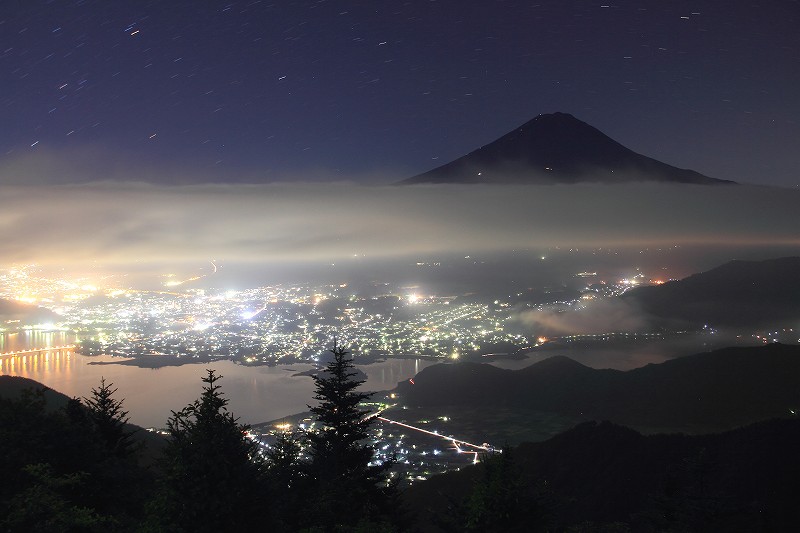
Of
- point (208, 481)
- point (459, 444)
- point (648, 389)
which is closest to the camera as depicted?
point (208, 481)

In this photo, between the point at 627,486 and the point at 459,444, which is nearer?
the point at 627,486

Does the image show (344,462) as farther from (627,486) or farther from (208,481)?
(627,486)

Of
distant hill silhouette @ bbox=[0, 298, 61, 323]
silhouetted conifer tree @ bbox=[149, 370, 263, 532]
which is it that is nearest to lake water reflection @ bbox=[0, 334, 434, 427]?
distant hill silhouette @ bbox=[0, 298, 61, 323]

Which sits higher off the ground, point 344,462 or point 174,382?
point 344,462

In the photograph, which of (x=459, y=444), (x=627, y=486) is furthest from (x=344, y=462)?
(x=459, y=444)

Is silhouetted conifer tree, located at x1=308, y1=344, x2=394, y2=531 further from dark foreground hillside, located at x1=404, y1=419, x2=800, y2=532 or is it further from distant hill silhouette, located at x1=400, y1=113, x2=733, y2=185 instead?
distant hill silhouette, located at x1=400, y1=113, x2=733, y2=185

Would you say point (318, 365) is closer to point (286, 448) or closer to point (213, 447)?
point (286, 448)
